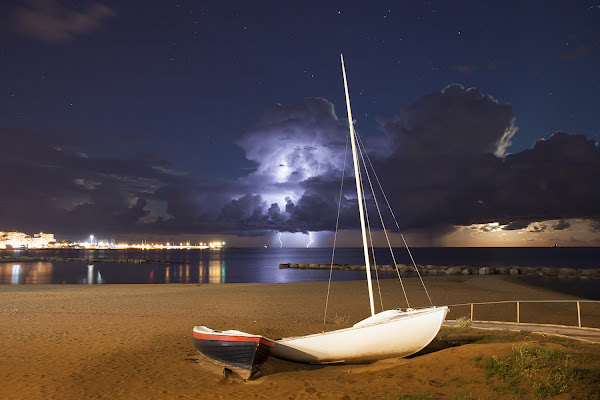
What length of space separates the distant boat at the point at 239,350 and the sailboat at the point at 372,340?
654mm

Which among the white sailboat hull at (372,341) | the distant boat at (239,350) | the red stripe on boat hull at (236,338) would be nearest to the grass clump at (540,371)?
the white sailboat hull at (372,341)

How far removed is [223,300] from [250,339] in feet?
62.9

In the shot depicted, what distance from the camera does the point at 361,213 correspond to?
12797 mm

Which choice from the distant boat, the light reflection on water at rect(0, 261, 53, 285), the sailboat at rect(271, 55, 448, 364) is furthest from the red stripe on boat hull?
the light reflection on water at rect(0, 261, 53, 285)

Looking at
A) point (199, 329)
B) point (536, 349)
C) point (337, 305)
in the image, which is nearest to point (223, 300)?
point (337, 305)

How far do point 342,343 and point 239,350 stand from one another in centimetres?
291

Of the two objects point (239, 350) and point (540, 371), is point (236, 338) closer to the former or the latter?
point (239, 350)

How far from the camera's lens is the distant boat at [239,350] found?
1088 cm

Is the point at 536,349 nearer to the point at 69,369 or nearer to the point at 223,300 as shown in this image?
the point at 69,369

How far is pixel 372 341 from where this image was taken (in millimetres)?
11438

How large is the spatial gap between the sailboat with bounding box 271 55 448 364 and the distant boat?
2.14 ft

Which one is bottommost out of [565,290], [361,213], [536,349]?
[565,290]

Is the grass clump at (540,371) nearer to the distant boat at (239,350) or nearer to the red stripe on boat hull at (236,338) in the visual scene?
the red stripe on boat hull at (236,338)

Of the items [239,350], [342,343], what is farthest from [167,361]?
[342,343]
